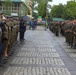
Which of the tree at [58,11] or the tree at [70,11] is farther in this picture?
the tree at [58,11]

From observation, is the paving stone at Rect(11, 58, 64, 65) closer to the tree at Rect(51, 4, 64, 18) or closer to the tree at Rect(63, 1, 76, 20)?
the tree at Rect(63, 1, 76, 20)

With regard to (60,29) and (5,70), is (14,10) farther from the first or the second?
(5,70)

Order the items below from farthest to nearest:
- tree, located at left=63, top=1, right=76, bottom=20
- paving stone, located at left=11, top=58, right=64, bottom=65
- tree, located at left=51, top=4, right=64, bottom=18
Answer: tree, located at left=51, top=4, right=64, bottom=18
tree, located at left=63, top=1, right=76, bottom=20
paving stone, located at left=11, top=58, right=64, bottom=65

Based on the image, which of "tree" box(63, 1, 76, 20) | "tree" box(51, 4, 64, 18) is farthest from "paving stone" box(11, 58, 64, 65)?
"tree" box(51, 4, 64, 18)

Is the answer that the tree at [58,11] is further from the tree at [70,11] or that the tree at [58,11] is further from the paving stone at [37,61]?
the paving stone at [37,61]

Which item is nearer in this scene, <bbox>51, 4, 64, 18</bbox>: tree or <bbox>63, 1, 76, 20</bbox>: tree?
<bbox>63, 1, 76, 20</bbox>: tree

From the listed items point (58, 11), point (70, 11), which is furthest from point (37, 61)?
point (58, 11)

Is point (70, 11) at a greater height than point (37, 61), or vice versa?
point (37, 61)

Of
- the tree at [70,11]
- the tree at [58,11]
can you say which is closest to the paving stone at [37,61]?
the tree at [70,11]

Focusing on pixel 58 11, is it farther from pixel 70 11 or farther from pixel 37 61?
pixel 37 61

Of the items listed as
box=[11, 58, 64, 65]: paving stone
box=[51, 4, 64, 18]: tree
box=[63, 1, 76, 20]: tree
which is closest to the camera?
box=[11, 58, 64, 65]: paving stone

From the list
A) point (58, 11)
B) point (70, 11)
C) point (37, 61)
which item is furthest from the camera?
point (58, 11)

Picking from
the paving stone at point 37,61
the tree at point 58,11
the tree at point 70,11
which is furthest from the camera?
the tree at point 58,11

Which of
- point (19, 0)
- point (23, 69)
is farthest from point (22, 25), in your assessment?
point (19, 0)
